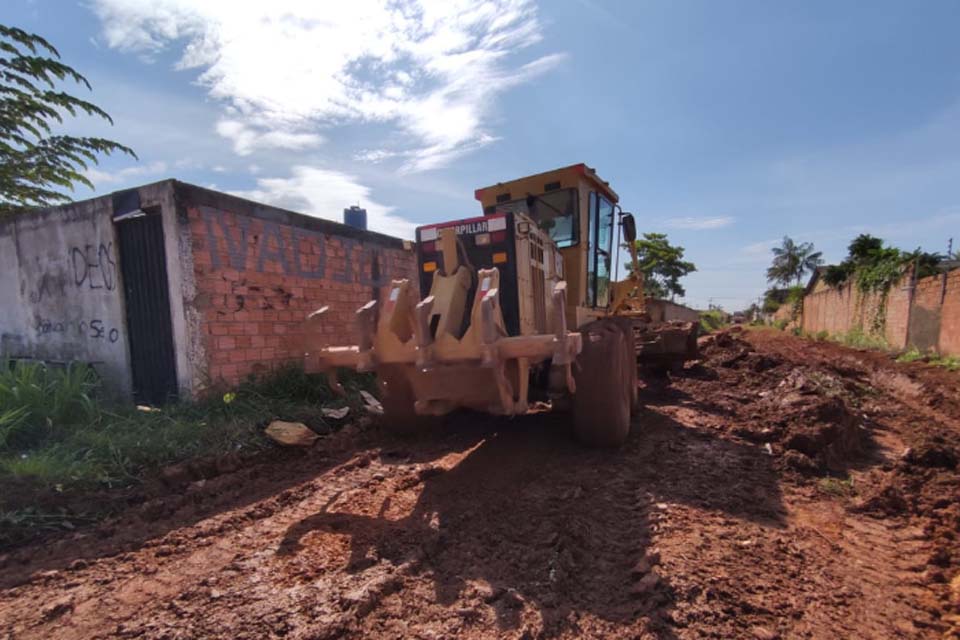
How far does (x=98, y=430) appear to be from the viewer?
511cm

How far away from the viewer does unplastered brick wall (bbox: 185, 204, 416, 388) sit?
6.06 meters

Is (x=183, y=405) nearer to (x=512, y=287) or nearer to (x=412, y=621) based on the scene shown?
(x=512, y=287)

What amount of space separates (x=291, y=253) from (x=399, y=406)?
3537 mm

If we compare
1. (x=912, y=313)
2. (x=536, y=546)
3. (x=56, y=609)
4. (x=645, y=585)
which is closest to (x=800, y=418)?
(x=645, y=585)

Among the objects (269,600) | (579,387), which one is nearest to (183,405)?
(269,600)

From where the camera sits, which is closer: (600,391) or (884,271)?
(600,391)

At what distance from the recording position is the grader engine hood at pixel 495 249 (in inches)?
167

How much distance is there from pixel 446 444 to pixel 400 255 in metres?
5.37

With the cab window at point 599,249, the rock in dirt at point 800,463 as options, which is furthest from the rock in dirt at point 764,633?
the cab window at point 599,249

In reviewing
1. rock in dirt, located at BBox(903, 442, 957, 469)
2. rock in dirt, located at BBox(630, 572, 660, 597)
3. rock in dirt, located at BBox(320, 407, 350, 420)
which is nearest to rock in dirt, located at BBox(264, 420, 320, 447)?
rock in dirt, located at BBox(320, 407, 350, 420)

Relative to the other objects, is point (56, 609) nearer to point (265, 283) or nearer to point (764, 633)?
point (764, 633)

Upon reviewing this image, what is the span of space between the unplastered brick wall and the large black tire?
1351mm

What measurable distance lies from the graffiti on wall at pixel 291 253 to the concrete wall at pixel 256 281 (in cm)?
1

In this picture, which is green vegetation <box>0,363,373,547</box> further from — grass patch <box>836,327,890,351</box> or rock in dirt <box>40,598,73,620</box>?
grass patch <box>836,327,890,351</box>
